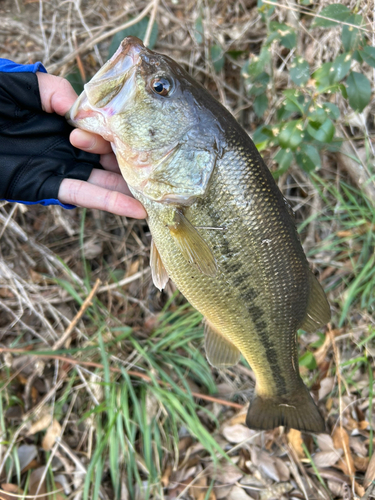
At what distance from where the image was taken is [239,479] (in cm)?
270

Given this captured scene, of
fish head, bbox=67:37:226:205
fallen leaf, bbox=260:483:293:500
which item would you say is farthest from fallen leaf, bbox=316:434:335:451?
fish head, bbox=67:37:226:205

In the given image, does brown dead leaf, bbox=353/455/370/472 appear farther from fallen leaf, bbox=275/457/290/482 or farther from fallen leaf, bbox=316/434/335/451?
fallen leaf, bbox=275/457/290/482

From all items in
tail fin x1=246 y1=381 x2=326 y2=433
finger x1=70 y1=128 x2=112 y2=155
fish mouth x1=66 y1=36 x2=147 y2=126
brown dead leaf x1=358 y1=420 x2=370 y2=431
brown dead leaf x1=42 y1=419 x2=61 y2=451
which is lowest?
brown dead leaf x1=42 y1=419 x2=61 y2=451

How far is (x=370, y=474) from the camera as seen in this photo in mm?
2436

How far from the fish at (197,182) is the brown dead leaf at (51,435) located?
189 cm

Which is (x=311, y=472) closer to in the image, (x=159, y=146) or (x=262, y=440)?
(x=262, y=440)

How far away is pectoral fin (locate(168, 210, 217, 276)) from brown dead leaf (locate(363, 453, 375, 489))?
2056 millimetres

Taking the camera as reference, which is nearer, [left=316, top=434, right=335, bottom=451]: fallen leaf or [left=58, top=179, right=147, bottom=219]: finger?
[left=58, top=179, right=147, bottom=219]: finger

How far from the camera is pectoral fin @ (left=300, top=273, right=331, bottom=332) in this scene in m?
2.03

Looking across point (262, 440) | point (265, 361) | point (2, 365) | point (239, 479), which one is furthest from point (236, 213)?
point (2, 365)

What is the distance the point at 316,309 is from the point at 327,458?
4.82ft

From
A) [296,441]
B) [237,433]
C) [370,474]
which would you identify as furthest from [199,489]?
[370,474]

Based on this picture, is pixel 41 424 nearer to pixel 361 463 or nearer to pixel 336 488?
pixel 336 488

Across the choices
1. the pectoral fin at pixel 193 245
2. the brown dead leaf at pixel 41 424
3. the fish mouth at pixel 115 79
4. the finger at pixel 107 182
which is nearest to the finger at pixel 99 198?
the finger at pixel 107 182
